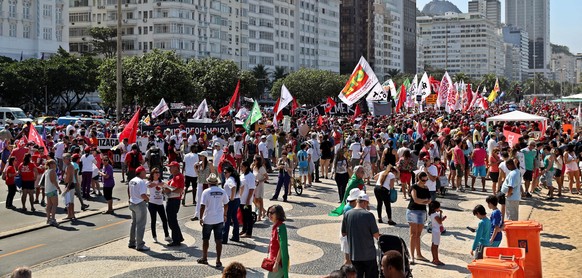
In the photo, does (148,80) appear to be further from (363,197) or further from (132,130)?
(363,197)

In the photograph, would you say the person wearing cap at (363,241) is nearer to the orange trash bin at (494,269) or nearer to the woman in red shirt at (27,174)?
the orange trash bin at (494,269)

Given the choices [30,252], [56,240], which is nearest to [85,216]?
[56,240]

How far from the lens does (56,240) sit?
14.9 metres

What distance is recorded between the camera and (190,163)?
1895 centimetres

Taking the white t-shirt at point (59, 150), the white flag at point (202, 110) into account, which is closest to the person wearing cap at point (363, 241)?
the white t-shirt at point (59, 150)

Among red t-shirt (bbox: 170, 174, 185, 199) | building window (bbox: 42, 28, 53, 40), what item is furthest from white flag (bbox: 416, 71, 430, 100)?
building window (bbox: 42, 28, 53, 40)

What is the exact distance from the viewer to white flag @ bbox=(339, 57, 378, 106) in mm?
29562

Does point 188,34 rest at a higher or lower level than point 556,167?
higher

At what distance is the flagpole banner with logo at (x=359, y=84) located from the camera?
29.6 metres

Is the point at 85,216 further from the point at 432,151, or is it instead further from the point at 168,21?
the point at 168,21

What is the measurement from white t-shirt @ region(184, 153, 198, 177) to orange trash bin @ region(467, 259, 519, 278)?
10328mm

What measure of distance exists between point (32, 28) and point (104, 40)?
36.3 ft

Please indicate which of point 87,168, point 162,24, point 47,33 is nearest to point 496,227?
point 87,168

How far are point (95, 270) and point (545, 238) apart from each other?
30.5 ft
